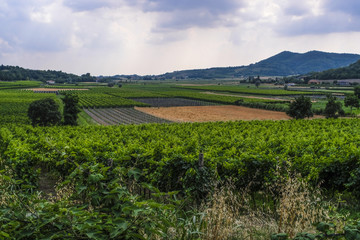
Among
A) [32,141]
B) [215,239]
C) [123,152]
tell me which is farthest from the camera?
[32,141]

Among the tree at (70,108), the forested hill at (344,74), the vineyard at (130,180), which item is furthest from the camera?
the forested hill at (344,74)

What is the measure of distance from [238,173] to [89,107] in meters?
76.7

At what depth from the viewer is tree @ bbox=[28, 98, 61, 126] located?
4994cm

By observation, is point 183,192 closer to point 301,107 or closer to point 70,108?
point 70,108

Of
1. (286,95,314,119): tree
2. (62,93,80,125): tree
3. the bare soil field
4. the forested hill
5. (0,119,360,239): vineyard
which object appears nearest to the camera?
(0,119,360,239): vineyard

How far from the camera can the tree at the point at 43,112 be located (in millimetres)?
49938

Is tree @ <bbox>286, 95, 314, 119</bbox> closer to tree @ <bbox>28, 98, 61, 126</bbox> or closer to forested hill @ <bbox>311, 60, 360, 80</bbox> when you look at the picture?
tree @ <bbox>28, 98, 61, 126</bbox>

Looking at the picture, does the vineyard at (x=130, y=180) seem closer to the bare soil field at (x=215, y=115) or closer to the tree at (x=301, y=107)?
the tree at (x=301, y=107)

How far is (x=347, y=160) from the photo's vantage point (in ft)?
34.6

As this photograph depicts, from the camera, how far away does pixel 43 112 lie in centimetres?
4978

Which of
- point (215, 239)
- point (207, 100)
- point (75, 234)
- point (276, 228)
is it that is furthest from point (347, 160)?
point (207, 100)

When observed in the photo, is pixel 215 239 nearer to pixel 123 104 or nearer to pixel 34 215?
pixel 34 215

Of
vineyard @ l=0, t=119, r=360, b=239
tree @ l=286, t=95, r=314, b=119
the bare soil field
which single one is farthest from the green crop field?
tree @ l=286, t=95, r=314, b=119

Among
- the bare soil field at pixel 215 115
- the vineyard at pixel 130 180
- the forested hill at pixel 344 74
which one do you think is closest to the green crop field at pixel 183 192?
the vineyard at pixel 130 180
